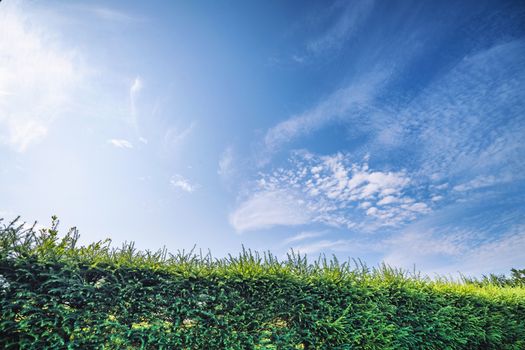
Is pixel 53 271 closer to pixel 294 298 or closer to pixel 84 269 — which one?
pixel 84 269

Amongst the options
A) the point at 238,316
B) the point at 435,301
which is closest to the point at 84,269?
the point at 238,316

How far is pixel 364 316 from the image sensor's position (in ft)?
18.5

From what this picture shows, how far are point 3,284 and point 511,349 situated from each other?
37.6ft

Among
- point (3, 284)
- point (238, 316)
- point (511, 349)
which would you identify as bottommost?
point (511, 349)

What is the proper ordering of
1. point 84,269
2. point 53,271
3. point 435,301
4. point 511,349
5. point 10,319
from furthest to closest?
point 511,349
point 435,301
point 84,269
point 53,271
point 10,319

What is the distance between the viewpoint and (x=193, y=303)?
4.57 metres

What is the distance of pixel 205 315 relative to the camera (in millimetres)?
4633

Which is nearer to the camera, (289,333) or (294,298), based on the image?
(289,333)

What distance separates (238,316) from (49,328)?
256 cm

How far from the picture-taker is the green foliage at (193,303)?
12.8 feet

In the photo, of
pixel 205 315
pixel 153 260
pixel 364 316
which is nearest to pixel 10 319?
pixel 153 260

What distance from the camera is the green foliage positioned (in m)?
3.91

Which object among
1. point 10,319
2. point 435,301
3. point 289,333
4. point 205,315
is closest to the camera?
point 10,319

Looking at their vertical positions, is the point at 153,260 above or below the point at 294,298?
above
